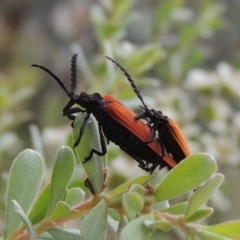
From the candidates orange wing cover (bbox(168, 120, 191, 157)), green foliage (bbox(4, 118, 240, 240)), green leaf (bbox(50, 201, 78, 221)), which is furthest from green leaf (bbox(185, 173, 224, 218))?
orange wing cover (bbox(168, 120, 191, 157))

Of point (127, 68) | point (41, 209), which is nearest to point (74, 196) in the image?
point (41, 209)

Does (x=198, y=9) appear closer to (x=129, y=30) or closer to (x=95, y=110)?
(x=129, y=30)

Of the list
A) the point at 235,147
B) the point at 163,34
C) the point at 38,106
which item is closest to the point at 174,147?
the point at 235,147

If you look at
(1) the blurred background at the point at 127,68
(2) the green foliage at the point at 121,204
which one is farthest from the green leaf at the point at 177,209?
(1) the blurred background at the point at 127,68

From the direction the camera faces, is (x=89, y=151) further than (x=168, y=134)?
No

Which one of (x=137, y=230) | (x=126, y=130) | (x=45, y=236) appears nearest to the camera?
(x=137, y=230)

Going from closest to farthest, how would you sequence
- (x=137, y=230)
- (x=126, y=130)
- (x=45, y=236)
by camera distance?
(x=137, y=230) → (x=45, y=236) → (x=126, y=130)

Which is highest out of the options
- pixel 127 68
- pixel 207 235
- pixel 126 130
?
pixel 127 68

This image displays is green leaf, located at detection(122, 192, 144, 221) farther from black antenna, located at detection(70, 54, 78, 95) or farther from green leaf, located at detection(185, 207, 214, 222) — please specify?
black antenna, located at detection(70, 54, 78, 95)

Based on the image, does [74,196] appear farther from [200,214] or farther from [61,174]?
[200,214]
